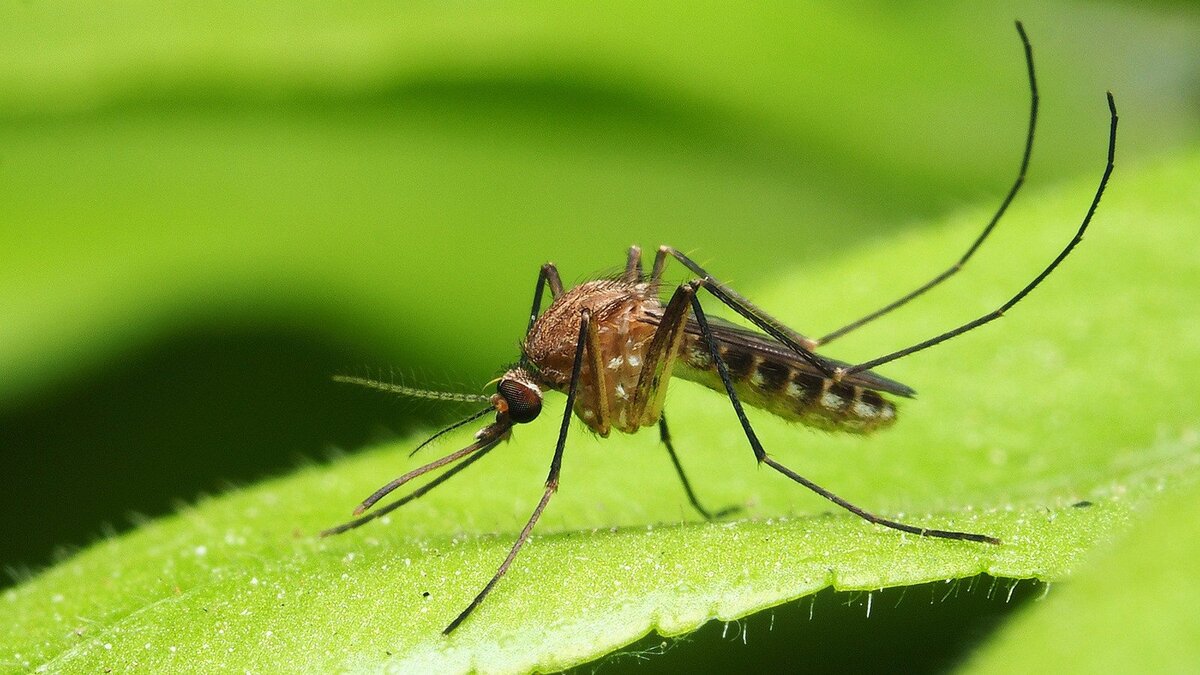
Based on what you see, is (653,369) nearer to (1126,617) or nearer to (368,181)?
(1126,617)

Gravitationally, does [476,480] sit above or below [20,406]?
above

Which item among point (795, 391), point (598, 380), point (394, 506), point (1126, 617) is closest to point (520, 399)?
point (598, 380)

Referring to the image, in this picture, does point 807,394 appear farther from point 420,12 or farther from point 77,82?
point 77,82

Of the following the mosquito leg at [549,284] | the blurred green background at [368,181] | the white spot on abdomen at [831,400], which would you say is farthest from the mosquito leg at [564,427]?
the blurred green background at [368,181]

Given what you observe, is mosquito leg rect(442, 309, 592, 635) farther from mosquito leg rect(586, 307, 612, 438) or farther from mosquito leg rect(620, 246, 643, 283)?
mosquito leg rect(620, 246, 643, 283)

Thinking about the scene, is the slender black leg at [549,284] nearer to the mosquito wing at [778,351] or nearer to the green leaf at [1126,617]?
the mosquito wing at [778,351]

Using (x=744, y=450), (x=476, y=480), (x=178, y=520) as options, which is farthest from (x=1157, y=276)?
(x=178, y=520)

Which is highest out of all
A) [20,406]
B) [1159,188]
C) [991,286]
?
[1159,188]
